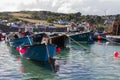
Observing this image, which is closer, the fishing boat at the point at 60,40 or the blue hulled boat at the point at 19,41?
the blue hulled boat at the point at 19,41

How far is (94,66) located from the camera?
101 feet

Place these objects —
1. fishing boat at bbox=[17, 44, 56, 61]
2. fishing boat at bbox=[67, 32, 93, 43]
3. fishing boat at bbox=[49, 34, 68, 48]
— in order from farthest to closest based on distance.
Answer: fishing boat at bbox=[67, 32, 93, 43] → fishing boat at bbox=[49, 34, 68, 48] → fishing boat at bbox=[17, 44, 56, 61]

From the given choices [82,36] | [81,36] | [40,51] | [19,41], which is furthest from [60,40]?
[40,51]

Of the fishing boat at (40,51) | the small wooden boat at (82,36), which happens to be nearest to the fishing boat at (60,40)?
the small wooden boat at (82,36)

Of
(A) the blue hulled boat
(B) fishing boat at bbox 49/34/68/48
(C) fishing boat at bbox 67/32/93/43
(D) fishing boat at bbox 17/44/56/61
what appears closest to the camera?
(D) fishing boat at bbox 17/44/56/61

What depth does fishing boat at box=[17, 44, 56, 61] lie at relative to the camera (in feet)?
101

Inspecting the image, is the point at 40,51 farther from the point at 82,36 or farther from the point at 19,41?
the point at 82,36

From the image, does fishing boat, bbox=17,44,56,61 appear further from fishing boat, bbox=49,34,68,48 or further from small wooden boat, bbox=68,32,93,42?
small wooden boat, bbox=68,32,93,42

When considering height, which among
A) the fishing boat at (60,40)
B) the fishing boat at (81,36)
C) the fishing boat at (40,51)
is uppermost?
the fishing boat at (40,51)

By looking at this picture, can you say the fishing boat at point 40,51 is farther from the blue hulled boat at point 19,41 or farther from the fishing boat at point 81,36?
the fishing boat at point 81,36

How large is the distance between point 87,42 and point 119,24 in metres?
13.4

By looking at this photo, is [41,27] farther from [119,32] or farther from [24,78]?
[24,78]

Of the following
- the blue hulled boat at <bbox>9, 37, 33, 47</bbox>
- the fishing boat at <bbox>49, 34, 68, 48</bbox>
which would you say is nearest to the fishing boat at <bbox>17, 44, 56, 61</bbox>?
the blue hulled boat at <bbox>9, 37, 33, 47</bbox>

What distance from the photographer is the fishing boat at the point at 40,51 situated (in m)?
30.9
